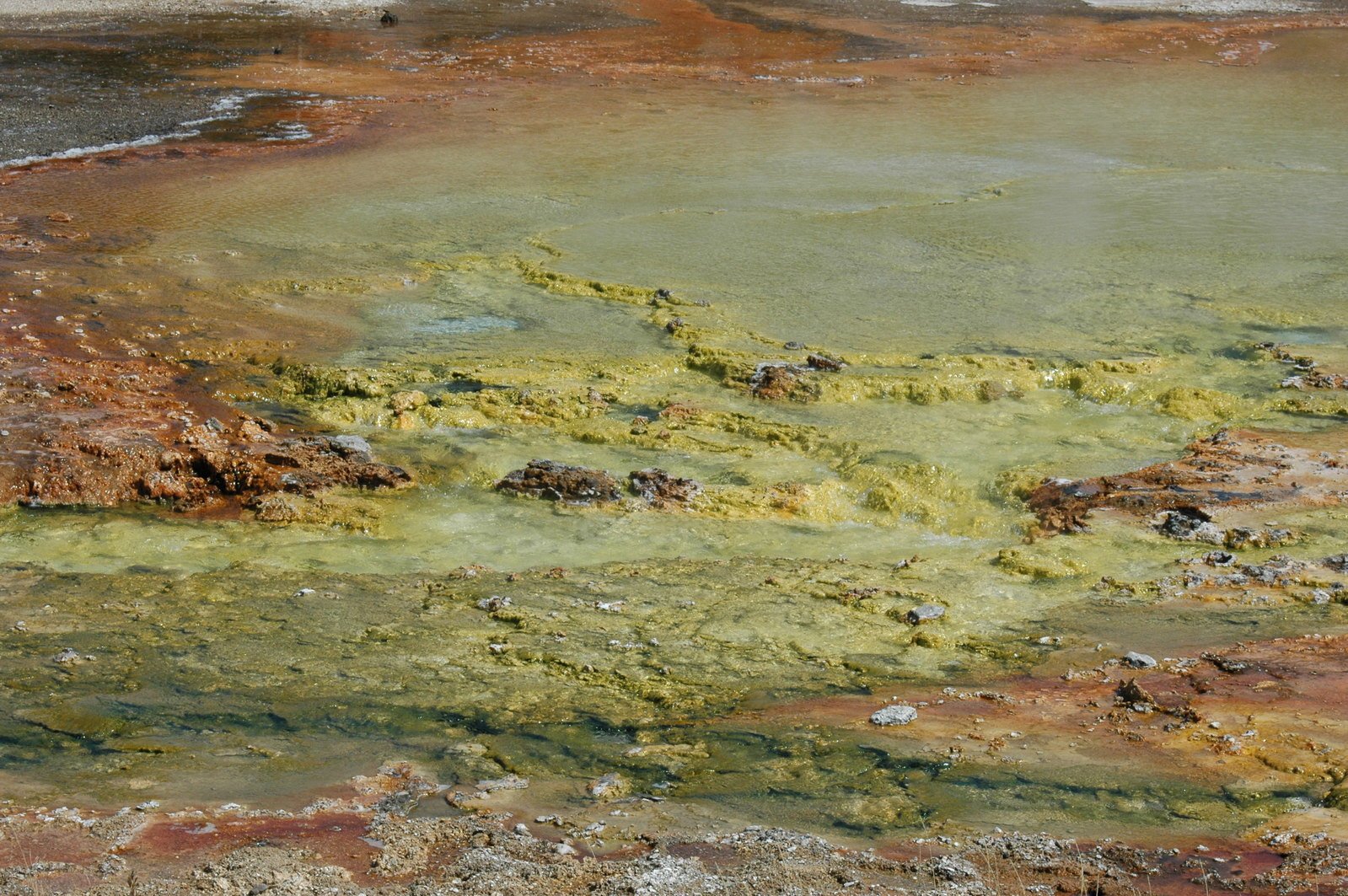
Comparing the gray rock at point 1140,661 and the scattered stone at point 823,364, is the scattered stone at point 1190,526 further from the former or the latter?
the scattered stone at point 823,364

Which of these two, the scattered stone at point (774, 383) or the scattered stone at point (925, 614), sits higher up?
the scattered stone at point (774, 383)

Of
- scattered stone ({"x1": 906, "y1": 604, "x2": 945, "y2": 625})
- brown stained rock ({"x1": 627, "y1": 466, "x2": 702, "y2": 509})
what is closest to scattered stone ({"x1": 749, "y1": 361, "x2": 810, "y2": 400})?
brown stained rock ({"x1": 627, "y1": 466, "x2": 702, "y2": 509})

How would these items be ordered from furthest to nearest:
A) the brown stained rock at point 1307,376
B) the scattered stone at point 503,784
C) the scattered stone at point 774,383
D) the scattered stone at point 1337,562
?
the brown stained rock at point 1307,376, the scattered stone at point 774,383, the scattered stone at point 1337,562, the scattered stone at point 503,784

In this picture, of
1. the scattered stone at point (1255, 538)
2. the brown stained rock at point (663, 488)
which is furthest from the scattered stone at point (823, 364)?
the scattered stone at point (1255, 538)

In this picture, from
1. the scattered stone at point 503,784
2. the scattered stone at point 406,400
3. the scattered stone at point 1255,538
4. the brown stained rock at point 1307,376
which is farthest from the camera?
the brown stained rock at point 1307,376

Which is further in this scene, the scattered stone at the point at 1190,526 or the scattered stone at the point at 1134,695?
the scattered stone at the point at 1190,526

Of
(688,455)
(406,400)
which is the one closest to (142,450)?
(406,400)

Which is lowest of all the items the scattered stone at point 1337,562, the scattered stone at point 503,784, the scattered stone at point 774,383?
the scattered stone at point 503,784
